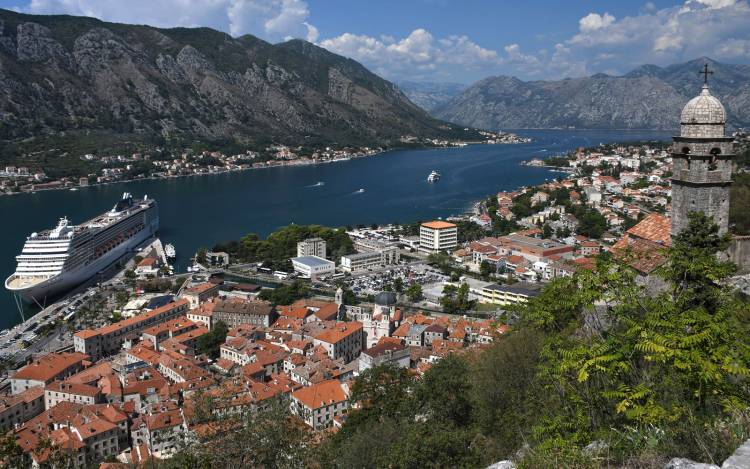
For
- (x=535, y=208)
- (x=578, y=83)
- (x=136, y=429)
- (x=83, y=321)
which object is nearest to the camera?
(x=136, y=429)

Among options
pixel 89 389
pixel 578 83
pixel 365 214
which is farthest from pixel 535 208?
pixel 578 83

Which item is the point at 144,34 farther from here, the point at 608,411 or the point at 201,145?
the point at 608,411

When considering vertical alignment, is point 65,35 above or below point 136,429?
above

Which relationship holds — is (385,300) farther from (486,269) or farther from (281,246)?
(281,246)

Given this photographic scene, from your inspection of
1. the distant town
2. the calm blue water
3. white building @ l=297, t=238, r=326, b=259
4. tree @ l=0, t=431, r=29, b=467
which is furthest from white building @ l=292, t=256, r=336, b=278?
the distant town

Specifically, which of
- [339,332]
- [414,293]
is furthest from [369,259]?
[339,332]

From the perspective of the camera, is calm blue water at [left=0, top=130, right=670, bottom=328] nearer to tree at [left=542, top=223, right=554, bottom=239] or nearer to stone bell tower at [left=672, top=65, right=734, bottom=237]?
tree at [left=542, top=223, right=554, bottom=239]
